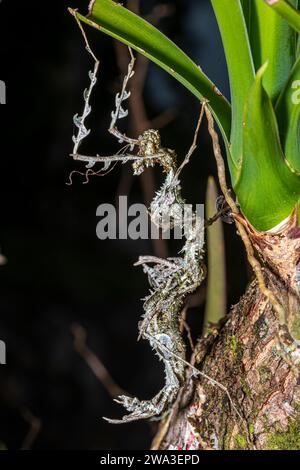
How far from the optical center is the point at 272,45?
0.52m

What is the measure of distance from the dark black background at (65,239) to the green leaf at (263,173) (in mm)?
996

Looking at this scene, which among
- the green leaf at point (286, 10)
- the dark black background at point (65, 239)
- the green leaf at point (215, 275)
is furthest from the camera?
the dark black background at point (65, 239)

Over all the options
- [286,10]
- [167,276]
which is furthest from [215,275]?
[286,10]

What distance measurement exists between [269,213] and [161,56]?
0.17 meters

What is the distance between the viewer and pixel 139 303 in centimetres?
168

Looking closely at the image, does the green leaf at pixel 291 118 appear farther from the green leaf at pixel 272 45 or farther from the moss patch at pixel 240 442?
the moss patch at pixel 240 442

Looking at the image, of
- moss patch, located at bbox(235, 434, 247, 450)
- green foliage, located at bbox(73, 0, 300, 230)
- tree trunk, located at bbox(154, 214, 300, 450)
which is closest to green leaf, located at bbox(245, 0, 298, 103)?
green foliage, located at bbox(73, 0, 300, 230)

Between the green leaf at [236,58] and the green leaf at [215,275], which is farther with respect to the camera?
the green leaf at [215,275]

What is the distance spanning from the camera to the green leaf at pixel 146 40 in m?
0.51

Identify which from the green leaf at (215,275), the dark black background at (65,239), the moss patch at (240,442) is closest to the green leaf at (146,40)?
the green leaf at (215,275)

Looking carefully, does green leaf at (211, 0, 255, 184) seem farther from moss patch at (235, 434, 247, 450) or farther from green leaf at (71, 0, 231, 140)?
moss patch at (235, 434, 247, 450)

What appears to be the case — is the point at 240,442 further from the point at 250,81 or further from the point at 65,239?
the point at 65,239

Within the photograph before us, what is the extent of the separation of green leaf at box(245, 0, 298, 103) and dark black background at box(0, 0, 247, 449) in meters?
0.97

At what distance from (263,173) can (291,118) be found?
53 millimetres
